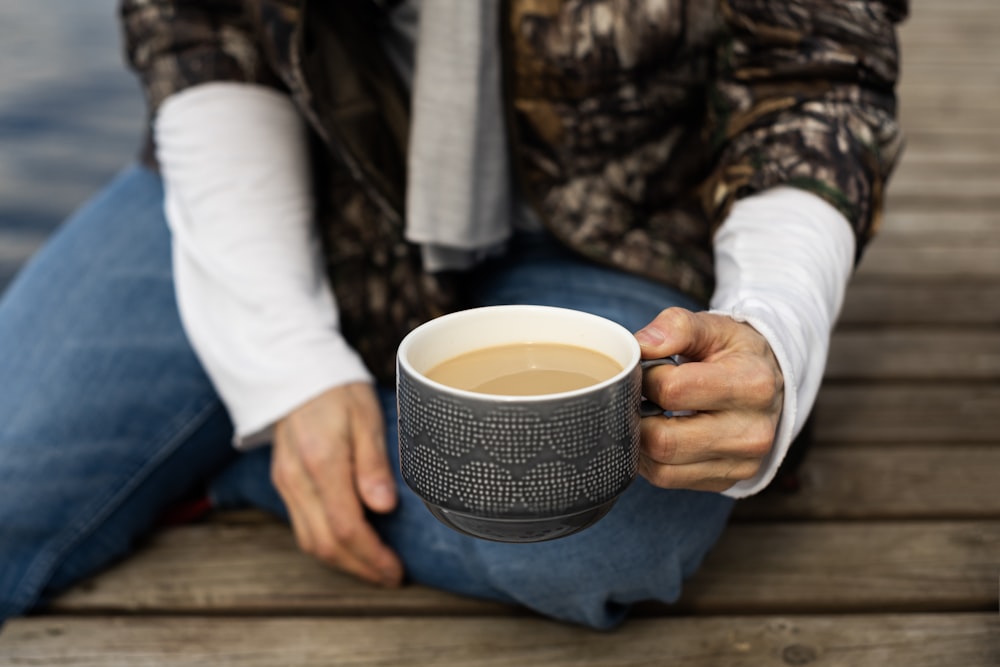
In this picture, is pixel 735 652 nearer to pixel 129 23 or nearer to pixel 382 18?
pixel 382 18

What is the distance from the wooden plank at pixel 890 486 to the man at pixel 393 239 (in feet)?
0.76

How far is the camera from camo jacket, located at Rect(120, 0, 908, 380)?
Answer: 928 mm

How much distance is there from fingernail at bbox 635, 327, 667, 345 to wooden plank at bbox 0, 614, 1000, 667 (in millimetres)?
428

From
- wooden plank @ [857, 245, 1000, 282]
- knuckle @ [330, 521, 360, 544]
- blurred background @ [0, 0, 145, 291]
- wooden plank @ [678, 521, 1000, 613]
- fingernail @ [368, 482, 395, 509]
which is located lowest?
blurred background @ [0, 0, 145, 291]

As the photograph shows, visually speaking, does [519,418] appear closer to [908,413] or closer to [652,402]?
[652,402]

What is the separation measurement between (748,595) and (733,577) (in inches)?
1.2

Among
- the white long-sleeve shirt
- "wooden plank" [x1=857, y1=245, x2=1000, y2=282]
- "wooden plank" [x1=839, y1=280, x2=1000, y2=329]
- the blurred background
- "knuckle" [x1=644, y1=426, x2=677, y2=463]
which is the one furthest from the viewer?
the blurred background

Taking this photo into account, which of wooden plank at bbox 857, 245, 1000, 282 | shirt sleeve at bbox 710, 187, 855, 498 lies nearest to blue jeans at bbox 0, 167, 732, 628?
shirt sleeve at bbox 710, 187, 855, 498

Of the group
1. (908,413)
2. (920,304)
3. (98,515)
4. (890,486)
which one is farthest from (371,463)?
(920,304)

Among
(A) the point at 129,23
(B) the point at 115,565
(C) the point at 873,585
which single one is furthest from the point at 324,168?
(C) the point at 873,585

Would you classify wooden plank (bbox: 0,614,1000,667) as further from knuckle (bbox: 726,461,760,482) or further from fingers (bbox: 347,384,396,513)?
knuckle (bbox: 726,461,760,482)

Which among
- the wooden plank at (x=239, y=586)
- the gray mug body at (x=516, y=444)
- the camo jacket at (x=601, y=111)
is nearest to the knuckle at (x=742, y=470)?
the gray mug body at (x=516, y=444)

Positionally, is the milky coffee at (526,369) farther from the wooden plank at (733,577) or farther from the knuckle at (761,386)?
the wooden plank at (733,577)

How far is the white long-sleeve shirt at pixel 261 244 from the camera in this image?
0.87 m
